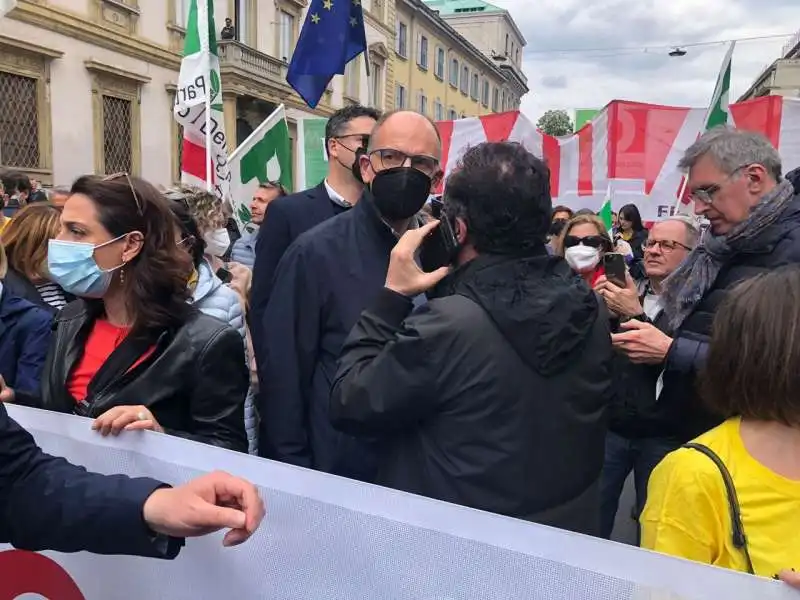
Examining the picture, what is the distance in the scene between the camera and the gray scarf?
2174mm

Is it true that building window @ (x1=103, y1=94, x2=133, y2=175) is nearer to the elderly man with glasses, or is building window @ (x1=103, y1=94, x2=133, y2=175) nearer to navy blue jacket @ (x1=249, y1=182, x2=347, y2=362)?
navy blue jacket @ (x1=249, y1=182, x2=347, y2=362)

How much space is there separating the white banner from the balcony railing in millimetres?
19932

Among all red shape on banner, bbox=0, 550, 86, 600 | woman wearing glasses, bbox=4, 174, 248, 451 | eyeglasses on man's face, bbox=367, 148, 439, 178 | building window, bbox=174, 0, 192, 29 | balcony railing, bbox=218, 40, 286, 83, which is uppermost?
building window, bbox=174, 0, 192, 29

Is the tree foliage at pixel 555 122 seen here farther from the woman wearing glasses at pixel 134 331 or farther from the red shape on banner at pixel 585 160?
the woman wearing glasses at pixel 134 331

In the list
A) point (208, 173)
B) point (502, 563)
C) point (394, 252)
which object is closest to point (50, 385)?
point (394, 252)

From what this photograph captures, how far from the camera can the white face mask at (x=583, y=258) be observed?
3.37 m

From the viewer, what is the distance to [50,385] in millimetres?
1974

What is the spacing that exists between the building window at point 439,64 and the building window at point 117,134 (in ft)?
84.7

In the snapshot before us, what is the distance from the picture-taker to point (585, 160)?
8.05 metres

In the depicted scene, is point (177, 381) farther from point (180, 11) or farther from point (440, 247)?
point (180, 11)

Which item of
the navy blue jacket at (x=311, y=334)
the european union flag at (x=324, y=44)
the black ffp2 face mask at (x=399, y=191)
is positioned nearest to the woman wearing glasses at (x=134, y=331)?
the navy blue jacket at (x=311, y=334)

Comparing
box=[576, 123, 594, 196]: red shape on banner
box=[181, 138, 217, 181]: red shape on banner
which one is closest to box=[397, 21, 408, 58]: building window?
box=[576, 123, 594, 196]: red shape on banner

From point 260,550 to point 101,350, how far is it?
0.89 metres

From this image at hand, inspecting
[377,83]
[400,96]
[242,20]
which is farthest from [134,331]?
[400,96]
